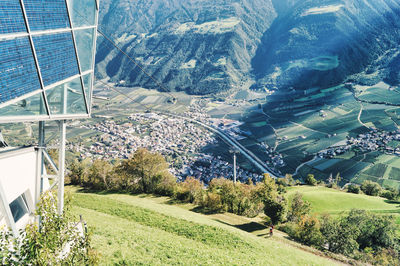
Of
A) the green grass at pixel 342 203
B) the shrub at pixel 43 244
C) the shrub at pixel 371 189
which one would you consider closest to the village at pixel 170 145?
the shrub at pixel 371 189

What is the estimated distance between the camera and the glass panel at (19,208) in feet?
38.9

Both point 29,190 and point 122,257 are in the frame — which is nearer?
point 29,190

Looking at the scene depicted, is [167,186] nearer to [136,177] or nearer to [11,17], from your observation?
[136,177]

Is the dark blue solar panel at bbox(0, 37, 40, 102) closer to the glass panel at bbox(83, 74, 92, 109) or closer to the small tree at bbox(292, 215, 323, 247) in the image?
the glass panel at bbox(83, 74, 92, 109)

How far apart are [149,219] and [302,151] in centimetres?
13257

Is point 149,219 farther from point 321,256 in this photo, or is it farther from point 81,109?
point 321,256

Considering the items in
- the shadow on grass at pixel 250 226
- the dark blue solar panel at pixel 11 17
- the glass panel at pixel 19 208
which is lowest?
A: the shadow on grass at pixel 250 226

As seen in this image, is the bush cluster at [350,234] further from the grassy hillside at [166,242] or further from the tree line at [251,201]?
the grassy hillside at [166,242]

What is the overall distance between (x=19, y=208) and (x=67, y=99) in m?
5.99

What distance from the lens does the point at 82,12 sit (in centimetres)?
1227

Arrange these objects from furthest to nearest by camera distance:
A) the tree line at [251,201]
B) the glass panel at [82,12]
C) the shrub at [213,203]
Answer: the shrub at [213,203] < the tree line at [251,201] < the glass panel at [82,12]

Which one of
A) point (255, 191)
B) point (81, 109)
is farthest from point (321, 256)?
point (81, 109)

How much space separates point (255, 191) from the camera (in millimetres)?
41844

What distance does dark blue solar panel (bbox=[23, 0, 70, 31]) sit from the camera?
926 cm
